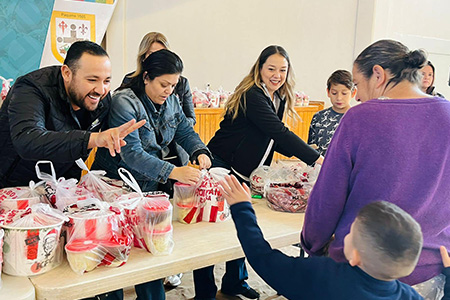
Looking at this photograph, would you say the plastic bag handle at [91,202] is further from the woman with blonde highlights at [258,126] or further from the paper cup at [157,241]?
the woman with blonde highlights at [258,126]

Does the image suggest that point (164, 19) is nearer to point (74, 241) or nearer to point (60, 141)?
point (60, 141)

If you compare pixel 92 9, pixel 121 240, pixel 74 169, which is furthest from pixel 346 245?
pixel 92 9

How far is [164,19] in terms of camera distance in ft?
16.9

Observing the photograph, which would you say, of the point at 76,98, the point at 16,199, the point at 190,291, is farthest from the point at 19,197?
the point at 190,291

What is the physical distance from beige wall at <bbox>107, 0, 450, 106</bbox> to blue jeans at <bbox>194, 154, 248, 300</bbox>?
9.64ft

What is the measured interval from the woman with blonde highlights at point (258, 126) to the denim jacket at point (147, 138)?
12.3 inches

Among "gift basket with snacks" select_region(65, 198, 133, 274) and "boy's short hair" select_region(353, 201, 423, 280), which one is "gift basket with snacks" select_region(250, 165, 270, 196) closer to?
"gift basket with snacks" select_region(65, 198, 133, 274)

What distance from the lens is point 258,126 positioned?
2379 millimetres

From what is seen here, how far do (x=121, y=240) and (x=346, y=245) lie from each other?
728 millimetres

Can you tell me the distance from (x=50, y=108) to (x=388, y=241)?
1385mm

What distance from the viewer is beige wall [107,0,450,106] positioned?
501cm

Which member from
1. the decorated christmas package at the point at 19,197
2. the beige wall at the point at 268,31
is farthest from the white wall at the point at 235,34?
the decorated christmas package at the point at 19,197

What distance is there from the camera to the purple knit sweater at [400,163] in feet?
3.85

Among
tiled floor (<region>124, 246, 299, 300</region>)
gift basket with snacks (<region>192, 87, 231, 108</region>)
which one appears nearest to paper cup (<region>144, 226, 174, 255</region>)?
tiled floor (<region>124, 246, 299, 300</region>)
